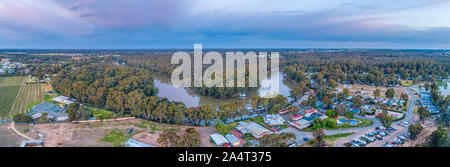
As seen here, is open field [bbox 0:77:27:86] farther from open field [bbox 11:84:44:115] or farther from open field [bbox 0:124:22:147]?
open field [bbox 0:124:22:147]

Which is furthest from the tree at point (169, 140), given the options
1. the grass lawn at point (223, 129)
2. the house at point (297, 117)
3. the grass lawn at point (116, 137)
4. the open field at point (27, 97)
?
the open field at point (27, 97)

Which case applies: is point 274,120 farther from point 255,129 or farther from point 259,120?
point 255,129

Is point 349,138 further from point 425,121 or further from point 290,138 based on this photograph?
point 425,121

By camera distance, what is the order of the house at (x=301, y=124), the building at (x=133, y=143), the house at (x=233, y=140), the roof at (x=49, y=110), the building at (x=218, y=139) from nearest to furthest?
the building at (x=133, y=143), the building at (x=218, y=139), the house at (x=233, y=140), the house at (x=301, y=124), the roof at (x=49, y=110)

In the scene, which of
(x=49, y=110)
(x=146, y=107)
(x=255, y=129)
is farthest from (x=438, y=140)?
(x=49, y=110)

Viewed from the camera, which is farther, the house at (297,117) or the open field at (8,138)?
the house at (297,117)

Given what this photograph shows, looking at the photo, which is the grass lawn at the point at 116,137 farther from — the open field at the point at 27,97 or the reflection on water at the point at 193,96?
the open field at the point at 27,97
